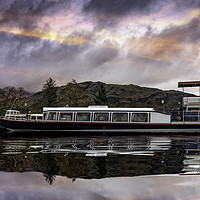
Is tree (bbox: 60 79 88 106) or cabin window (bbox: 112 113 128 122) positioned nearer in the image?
cabin window (bbox: 112 113 128 122)

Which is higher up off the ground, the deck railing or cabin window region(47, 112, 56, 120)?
the deck railing

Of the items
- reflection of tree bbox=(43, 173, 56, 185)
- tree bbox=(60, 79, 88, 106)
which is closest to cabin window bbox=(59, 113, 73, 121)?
reflection of tree bbox=(43, 173, 56, 185)

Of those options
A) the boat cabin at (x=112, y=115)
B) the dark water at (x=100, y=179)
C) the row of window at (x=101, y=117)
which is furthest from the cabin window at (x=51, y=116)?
the dark water at (x=100, y=179)

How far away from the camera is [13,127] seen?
2866 cm

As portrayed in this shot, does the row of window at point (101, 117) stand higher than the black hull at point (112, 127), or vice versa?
the row of window at point (101, 117)

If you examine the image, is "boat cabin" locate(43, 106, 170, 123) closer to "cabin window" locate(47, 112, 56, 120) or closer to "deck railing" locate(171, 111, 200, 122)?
"cabin window" locate(47, 112, 56, 120)

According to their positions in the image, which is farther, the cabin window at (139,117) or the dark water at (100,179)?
the cabin window at (139,117)

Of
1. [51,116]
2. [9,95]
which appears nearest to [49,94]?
[9,95]

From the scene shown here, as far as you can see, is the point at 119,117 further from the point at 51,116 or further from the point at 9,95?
the point at 9,95

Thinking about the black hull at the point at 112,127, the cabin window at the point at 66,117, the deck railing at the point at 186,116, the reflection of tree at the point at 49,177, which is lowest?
the reflection of tree at the point at 49,177

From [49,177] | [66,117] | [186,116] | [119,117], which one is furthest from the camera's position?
[186,116]

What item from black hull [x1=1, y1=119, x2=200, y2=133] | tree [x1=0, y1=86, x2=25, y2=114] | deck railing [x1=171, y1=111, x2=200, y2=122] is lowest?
black hull [x1=1, y1=119, x2=200, y2=133]

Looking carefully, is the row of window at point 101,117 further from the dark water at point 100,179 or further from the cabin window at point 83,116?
the dark water at point 100,179

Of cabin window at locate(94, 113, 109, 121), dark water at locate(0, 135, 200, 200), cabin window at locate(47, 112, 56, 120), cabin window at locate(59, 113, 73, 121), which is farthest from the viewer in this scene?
cabin window at locate(47, 112, 56, 120)
